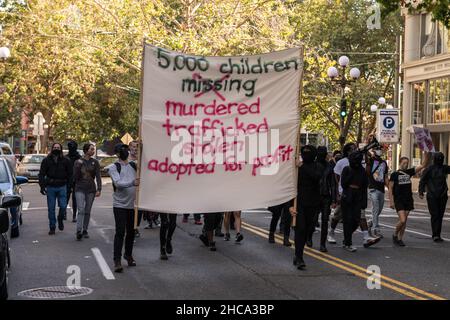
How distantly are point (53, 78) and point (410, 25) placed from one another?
22494 millimetres

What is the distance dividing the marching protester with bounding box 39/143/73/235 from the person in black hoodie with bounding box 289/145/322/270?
5.93m

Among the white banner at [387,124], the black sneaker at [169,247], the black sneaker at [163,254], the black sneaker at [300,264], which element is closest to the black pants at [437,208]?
the black sneaker at [300,264]

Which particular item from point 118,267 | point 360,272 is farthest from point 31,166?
point 360,272

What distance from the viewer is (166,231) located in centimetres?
1191

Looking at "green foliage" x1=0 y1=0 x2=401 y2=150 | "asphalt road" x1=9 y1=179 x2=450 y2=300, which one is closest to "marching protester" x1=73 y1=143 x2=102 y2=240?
"asphalt road" x1=9 y1=179 x2=450 y2=300

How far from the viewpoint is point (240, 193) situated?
9.90 metres

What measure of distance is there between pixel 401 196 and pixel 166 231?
4.70 meters

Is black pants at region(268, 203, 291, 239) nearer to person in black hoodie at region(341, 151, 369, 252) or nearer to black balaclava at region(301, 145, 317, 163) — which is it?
person in black hoodie at region(341, 151, 369, 252)

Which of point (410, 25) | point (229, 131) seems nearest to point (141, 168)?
point (229, 131)

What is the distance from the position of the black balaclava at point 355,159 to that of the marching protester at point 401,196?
1.42m

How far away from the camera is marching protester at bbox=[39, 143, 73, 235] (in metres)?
14.9

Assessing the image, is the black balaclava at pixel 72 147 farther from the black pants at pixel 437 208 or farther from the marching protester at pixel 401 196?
the black pants at pixel 437 208

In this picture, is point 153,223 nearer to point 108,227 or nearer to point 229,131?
point 108,227

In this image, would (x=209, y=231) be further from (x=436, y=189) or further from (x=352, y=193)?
(x=436, y=189)
